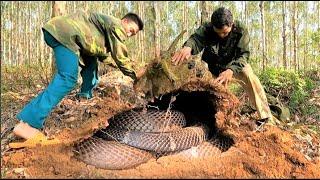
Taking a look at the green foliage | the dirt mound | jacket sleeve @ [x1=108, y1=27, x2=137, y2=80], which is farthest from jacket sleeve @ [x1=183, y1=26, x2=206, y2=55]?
the green foliage

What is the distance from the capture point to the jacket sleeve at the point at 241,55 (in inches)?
226

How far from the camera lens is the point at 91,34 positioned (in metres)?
5.09

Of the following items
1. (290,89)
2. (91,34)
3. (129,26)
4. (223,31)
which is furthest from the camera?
(290,89)

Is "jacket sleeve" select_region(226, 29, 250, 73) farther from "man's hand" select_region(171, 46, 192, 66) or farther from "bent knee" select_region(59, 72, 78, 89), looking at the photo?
"bent knee" select_region(59, 72, 78, 89)

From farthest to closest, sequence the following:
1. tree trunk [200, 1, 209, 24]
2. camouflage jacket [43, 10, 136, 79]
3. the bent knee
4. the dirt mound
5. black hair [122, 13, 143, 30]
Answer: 1. tree trunk [200, 1, 209, 24]
2. black hair [122, 13, 143, 30]
3. camouflage jacket [43, 10, 136, 79]
4. the bent knee
5. the dirt mound

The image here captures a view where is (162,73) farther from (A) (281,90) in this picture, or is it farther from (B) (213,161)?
(A) (281,90)

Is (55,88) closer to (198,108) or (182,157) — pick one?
(182,157)

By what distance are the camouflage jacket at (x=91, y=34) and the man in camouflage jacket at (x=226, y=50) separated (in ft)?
2.28

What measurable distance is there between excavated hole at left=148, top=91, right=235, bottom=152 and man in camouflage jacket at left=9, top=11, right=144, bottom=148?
1.62 ft

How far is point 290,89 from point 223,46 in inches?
143

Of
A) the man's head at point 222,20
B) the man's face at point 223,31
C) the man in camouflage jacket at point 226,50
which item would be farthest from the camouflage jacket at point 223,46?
the man's head at point 222,20

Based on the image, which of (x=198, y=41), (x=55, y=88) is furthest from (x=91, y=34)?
(x=198, y=41)

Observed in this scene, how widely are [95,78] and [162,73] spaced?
1460 mm

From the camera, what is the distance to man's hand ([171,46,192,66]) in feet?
17.3
